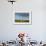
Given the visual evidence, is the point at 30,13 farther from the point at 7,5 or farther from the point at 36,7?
the point at 7,5

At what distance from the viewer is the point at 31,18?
5.48 m

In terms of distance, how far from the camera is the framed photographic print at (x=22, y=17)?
213 inches

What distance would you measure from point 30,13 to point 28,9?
7.4 inches

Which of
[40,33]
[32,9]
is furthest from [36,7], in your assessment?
[40,33]

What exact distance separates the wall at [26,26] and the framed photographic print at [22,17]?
14 cm

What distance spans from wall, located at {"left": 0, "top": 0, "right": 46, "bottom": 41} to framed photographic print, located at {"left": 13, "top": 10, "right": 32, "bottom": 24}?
136 millimetres

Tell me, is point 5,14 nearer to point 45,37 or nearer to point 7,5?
point 7,5

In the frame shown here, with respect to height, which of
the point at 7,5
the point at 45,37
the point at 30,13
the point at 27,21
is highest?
the point at 7,5

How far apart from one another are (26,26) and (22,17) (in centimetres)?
42

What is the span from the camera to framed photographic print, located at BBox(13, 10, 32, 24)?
5.41 metres

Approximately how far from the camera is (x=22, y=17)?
545 centimetres

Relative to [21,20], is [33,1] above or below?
above

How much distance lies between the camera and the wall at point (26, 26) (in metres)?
5.39

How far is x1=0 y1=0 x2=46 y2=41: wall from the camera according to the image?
5391 mm
